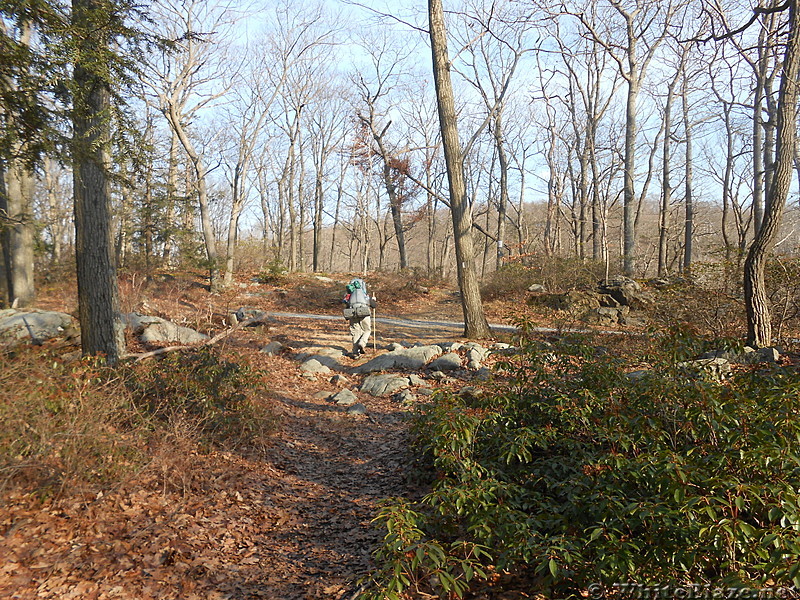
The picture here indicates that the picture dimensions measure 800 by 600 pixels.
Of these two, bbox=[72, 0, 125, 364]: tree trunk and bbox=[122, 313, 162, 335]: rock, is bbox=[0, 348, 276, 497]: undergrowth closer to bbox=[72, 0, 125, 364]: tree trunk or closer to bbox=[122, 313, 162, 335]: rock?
bbox=[72, 0, 125, 364]: tree trunk

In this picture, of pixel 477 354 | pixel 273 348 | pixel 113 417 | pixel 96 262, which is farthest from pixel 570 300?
pixel 113 417

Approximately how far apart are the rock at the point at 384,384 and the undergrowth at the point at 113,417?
7.82ft

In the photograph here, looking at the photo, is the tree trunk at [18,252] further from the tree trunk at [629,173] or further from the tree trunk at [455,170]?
the tree trunk at [629,173]

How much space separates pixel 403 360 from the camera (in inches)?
408

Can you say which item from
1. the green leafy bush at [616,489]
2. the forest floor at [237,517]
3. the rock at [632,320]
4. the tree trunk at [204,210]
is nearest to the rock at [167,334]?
the forest floor at [237,517]

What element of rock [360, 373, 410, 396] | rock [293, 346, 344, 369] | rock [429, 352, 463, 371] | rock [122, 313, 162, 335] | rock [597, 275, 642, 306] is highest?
rock [597, 275, 642, 306]

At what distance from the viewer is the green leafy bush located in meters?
2.65

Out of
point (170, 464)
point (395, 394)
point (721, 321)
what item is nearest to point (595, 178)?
point (721, 321)

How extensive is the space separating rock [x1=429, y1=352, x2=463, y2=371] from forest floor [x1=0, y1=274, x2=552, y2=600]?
1721 mm

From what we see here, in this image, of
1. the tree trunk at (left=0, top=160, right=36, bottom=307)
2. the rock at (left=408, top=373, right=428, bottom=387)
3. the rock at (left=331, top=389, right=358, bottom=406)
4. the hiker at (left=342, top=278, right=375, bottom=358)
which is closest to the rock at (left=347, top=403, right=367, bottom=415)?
the rock at (left=331, top=389, right=358, bottom=406)

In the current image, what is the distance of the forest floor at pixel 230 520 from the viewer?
11.9 ft

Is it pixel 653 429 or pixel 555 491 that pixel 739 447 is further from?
pixel 555 491

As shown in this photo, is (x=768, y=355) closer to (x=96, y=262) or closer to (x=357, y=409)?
(x=357, y=409)

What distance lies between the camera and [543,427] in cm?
466
